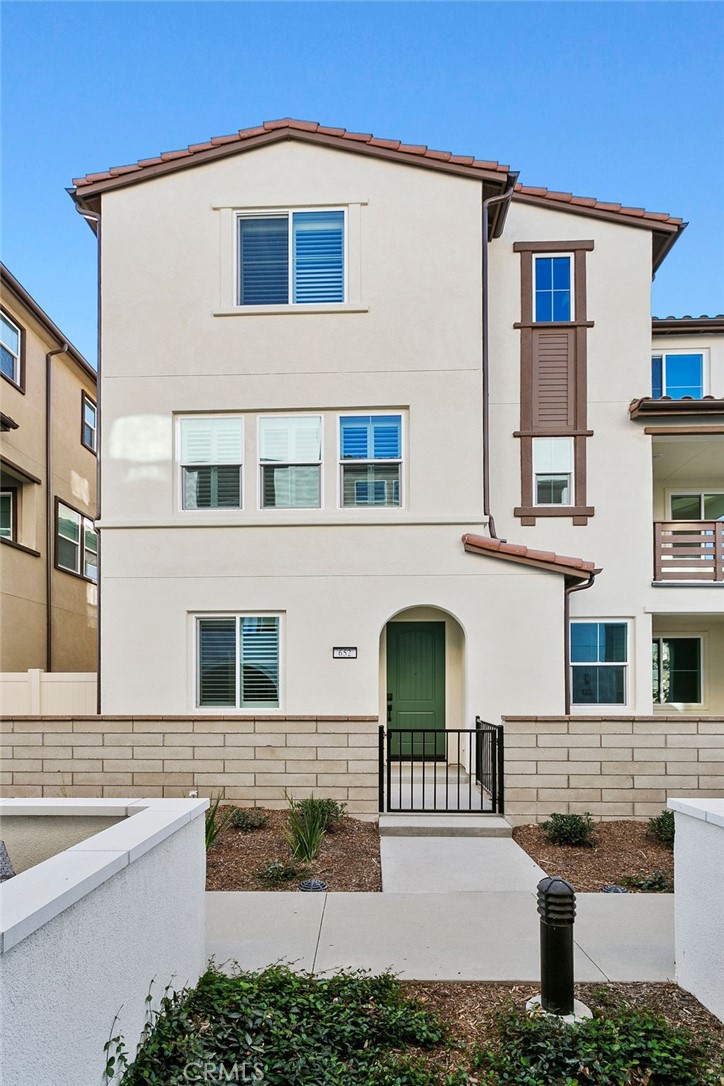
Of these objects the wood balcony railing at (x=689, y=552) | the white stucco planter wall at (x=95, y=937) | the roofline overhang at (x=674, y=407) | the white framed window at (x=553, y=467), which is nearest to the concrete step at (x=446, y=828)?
the white stucco planter wall at (x=95, y=937)

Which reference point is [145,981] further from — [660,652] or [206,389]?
[660,652]

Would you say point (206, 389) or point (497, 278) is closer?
point (206, 389)

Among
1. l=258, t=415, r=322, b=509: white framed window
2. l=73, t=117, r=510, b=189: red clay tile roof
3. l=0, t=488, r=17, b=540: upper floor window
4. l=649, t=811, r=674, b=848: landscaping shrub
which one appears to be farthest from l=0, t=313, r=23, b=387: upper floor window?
l=649, t=811, r=674, b=848: landscaping shrub

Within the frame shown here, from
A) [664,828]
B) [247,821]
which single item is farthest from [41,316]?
[664,828]

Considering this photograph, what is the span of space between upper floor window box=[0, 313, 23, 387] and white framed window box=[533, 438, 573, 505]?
1132 cm

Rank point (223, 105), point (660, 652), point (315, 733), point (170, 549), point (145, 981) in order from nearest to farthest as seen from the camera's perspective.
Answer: point (145, 981) < point (315, 733) < point (170, 549) < point (223, 105) < point (660, 652)

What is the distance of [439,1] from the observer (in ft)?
36.1

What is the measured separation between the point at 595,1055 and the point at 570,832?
4.93m

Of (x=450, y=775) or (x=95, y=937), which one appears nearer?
(x=95, y=937)

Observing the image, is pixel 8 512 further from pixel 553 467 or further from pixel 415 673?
pixel 553 467

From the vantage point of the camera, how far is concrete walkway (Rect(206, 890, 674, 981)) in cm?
524

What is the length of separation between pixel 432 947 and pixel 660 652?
39.9ft

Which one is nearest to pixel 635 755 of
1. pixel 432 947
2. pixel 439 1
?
pixel 432 947

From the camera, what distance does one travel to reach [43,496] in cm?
1717
